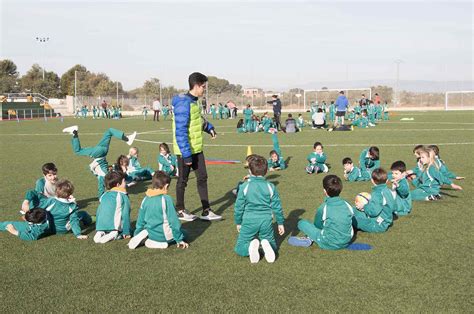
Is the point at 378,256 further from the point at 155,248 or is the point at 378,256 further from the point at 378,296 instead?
the point at 155,248

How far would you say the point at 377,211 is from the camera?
747 centimetres

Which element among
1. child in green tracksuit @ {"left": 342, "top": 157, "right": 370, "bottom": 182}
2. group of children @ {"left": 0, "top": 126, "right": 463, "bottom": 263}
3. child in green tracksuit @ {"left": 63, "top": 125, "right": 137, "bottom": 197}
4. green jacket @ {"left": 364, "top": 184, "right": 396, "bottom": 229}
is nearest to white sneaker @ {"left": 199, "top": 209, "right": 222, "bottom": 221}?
group of children @ {"left": 0, "top": 126, "right": 463, "bottom": 263}

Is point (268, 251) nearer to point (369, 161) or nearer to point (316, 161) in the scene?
point (369, 161)

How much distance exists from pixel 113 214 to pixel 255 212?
90.0 inches

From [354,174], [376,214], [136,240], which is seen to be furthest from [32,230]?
[354,174]

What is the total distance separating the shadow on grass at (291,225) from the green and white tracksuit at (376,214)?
1.01 metres

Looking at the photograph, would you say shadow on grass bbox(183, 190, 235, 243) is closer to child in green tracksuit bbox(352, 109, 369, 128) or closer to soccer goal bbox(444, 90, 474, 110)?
child in green tracksuit bbox(352, 109, 369, 128)

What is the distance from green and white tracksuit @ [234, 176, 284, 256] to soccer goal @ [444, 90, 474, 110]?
72.8m

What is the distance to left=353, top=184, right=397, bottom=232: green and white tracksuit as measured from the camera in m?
7.49

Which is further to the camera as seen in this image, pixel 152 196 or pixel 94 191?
pixel 94 191

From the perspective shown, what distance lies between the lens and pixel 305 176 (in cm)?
1312

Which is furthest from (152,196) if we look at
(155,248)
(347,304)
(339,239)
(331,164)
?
(331,164)

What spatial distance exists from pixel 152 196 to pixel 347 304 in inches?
128

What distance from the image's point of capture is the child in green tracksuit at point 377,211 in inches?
296
